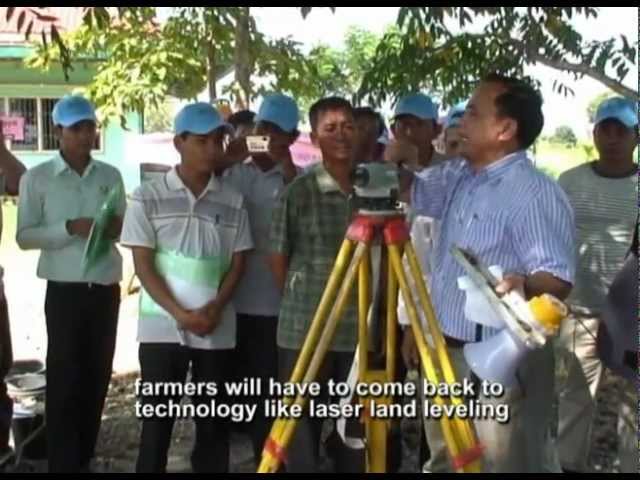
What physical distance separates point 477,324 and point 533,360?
0.68 feet

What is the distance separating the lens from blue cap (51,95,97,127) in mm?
4273

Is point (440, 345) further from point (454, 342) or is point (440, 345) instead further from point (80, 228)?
point (80, 228)

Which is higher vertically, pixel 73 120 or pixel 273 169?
pixel 73 120

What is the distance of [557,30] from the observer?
476 cm

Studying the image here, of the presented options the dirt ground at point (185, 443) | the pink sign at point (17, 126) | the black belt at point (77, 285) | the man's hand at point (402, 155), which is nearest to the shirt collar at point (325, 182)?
the man's hand at point (402, 155)

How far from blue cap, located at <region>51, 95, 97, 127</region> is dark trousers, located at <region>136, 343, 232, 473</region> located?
3.99 feet

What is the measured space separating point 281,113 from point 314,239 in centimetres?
93

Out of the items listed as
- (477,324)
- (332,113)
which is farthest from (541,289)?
(332,113)


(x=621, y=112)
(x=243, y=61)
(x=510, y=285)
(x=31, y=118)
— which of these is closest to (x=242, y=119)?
(x=621, y=112)

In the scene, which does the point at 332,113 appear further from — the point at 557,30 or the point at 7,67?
the point at 7,67

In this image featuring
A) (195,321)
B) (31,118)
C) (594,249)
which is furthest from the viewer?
(31,118)

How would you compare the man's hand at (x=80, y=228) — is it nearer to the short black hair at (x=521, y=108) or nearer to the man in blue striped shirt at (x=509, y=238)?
the man in blue striped shirt at (x=509, y=238)

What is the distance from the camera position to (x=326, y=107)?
143 inches

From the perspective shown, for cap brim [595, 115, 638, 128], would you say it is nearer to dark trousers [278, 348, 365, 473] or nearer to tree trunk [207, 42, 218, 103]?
dark trousers [278, 348, 365, 473]
